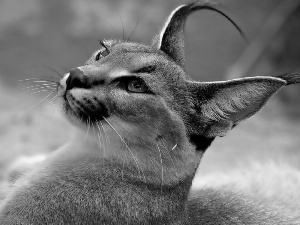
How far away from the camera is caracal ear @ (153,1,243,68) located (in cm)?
502

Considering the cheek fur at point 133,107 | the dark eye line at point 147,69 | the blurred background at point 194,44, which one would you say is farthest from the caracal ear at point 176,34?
the blurred background at point 194,44

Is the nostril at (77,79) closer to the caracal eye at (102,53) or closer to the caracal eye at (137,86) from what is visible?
the caracal eye at (137,86)

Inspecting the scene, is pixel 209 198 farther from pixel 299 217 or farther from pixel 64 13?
pixel 64 13

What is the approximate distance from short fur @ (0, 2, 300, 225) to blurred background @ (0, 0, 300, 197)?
4.84 m

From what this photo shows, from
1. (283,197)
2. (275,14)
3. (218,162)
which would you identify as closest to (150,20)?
(275,14)

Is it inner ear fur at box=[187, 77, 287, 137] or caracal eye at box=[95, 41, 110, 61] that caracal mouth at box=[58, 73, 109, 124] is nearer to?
caracal eye at box=[95, 41, 110, 61]

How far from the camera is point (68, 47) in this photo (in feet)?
41.1

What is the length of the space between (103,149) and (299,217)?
1976 mm

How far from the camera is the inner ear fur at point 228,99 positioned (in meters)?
4.17

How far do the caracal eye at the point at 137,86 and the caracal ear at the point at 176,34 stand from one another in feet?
2.01

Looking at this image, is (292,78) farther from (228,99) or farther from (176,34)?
(176,34)

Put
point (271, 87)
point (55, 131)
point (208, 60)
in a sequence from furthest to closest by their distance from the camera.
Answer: point (208, 60), point (55, 131), point (271, 87)

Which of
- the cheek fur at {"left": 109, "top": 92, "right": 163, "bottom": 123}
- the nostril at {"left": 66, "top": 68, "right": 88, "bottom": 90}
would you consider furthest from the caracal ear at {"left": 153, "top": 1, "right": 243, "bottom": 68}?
the nostril at {"left": 66, "top": 68, "right": 88, "bottom": 90}

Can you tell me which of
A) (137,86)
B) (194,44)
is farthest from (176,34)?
(194,44)
